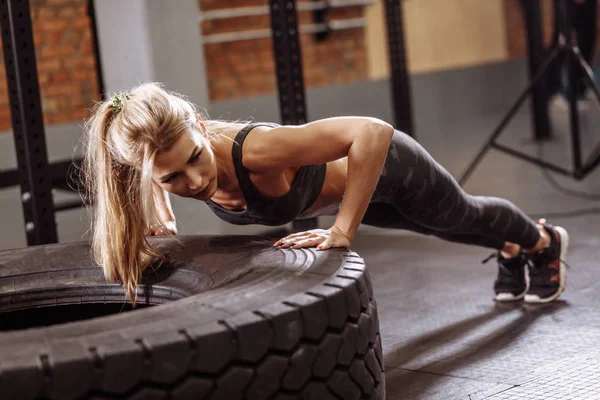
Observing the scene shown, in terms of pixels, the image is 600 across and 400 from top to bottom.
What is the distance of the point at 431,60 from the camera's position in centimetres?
773

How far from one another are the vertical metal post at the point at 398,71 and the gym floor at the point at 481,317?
615mm

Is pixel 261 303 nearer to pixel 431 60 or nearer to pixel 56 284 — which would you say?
pixel 56 284

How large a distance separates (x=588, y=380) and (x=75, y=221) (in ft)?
11.8

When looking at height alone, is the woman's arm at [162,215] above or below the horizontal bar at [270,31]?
below

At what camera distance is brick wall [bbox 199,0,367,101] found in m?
6.33

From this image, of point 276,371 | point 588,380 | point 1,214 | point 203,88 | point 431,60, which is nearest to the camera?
point 276,371

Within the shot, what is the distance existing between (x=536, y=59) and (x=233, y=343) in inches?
210

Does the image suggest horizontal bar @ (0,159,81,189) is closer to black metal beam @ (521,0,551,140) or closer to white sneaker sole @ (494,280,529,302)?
white sneaker sole @ (494,280,529,302)

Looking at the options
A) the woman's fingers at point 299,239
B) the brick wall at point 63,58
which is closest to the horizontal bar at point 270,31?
the brick wall at point 63,58

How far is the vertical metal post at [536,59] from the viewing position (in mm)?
5836

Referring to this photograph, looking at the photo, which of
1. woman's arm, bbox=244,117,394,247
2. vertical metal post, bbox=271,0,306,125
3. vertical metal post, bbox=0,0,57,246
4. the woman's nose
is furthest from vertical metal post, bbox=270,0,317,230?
the woman's nose

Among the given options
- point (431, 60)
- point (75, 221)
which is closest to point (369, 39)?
point (431, 60)

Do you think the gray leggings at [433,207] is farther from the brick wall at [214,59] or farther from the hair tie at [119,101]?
the brick wall at [214,59]

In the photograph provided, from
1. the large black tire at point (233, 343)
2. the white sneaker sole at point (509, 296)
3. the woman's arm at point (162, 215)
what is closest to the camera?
the large black tire at point (233, 343)
